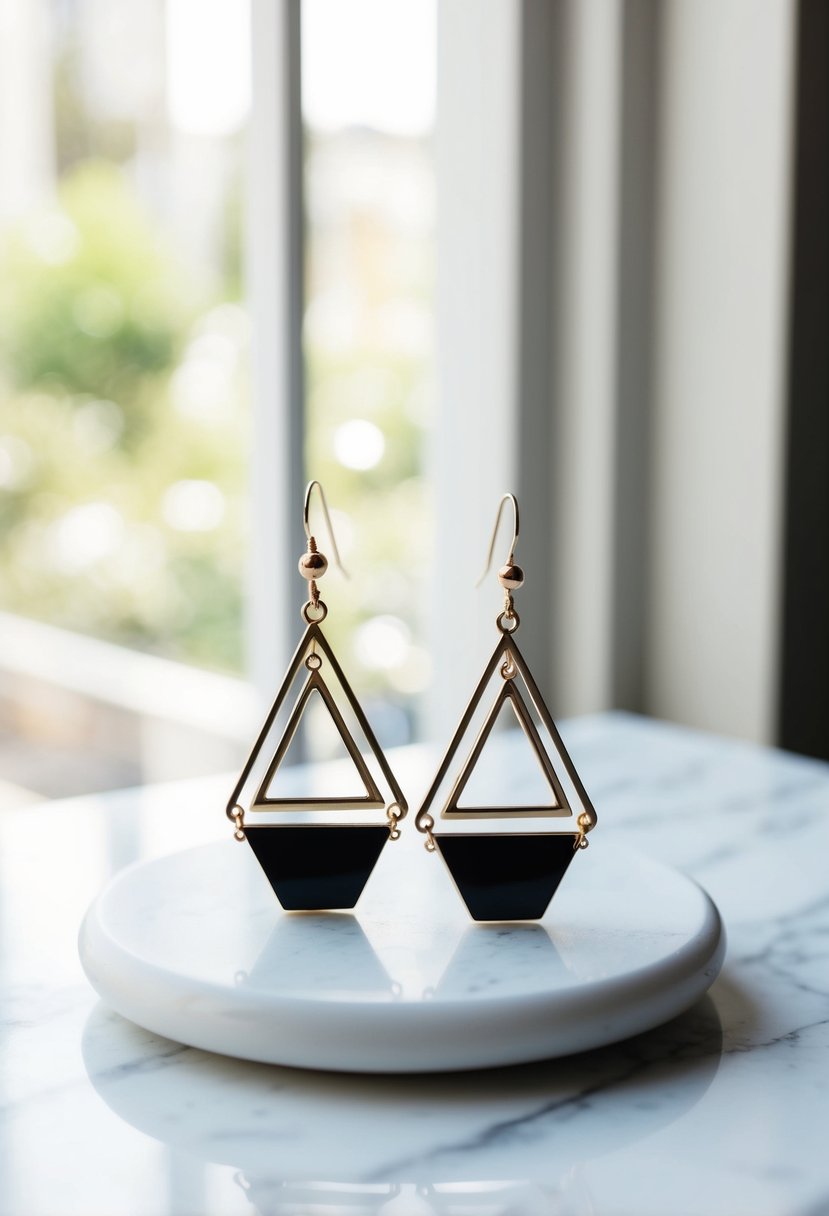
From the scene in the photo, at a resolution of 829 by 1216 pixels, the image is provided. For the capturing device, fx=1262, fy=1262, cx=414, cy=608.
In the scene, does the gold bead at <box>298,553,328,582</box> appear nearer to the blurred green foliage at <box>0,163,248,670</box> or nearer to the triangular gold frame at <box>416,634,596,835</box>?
the triangular gold frame at <box>416,634,596,835</box>

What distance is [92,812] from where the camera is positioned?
911 mm

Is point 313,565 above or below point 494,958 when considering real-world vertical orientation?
above

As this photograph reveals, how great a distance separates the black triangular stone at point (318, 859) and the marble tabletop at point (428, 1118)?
0.29 ft

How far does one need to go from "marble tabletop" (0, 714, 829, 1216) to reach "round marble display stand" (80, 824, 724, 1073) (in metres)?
0.02

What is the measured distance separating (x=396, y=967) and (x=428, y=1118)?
7 centimetres

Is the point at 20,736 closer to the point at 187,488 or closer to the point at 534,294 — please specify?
the point at 187,488

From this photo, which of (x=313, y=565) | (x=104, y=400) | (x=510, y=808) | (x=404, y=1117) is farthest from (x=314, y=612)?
(x=104, y=400)

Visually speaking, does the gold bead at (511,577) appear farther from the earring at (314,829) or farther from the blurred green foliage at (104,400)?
the blurred green foliage at (104,400)

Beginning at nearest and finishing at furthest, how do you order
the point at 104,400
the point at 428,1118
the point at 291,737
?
the point at 428,1118 < the point at 291,737 < the point at 104,400

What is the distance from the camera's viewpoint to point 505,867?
0.59m

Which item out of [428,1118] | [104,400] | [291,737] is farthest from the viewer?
[104,400]

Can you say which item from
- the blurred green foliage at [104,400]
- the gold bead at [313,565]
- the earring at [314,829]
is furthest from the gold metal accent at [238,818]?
the blurred green foliage at [104,400]

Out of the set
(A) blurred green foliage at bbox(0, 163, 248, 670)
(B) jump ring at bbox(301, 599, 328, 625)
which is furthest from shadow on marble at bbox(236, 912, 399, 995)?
(A) blurred green foliage at bbox(0, 163, 248, 670)

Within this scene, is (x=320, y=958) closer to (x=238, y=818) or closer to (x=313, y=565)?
(x=238, y=818)
